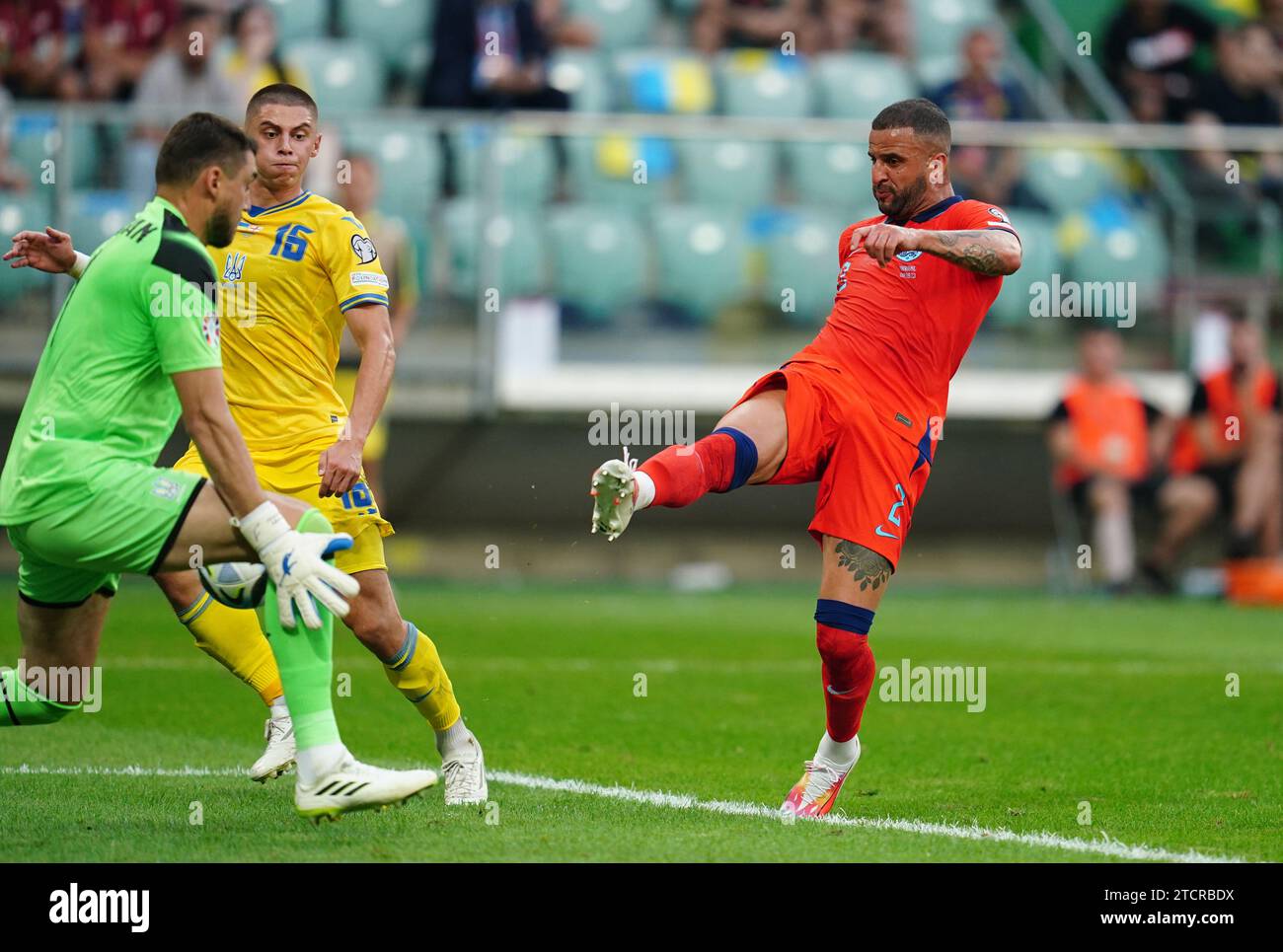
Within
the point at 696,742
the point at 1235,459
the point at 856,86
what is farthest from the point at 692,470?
the point at 856,86

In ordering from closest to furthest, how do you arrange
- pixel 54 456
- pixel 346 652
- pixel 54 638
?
pixel 54 456, pixel 54 638, pixel 346 652

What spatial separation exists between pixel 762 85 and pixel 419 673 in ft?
43.9

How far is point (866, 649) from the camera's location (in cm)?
644

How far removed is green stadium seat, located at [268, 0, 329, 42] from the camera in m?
18.8

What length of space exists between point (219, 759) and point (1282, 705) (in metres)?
5.44

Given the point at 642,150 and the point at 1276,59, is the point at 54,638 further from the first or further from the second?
the point at 1276,59

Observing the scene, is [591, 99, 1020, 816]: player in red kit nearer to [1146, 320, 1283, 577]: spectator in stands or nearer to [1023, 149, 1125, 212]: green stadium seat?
[1023, 149, 1125, 212]: green stadium seat

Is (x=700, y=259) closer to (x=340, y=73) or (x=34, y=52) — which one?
(x=340, y=73)

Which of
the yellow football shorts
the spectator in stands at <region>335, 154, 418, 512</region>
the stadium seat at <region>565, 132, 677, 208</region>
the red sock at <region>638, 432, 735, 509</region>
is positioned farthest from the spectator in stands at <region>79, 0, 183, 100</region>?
the red sock at <region>638, 432, 735, 509</region>

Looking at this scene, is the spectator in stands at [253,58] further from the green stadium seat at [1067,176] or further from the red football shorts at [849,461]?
the red football shorts at [849,461]

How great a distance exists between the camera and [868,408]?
257 inches

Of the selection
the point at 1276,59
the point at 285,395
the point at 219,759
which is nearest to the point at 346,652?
the point at 219,759

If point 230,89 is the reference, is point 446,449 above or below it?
below

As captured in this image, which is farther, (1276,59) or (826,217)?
(1276,59)
